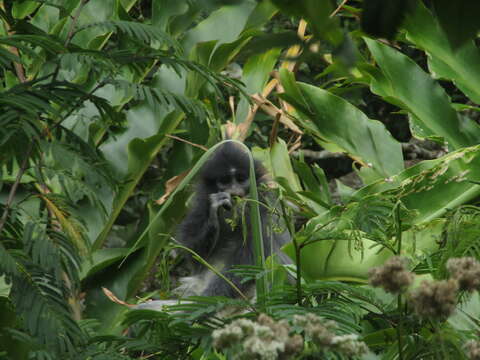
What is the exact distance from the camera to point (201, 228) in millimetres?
3971

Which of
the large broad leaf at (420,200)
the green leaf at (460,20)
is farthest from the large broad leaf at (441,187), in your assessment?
the green leaf at (460,20)

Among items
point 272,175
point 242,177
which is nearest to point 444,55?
point 272,175

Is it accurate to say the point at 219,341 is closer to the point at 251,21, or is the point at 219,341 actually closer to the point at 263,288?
the point at 263,288

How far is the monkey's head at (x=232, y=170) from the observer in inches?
150

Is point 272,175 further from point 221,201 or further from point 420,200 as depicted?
point 420,200

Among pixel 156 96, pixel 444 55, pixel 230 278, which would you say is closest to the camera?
pixel 156 96

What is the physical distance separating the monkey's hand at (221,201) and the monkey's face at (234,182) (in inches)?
1.6

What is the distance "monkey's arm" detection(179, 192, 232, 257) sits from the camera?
3.87m

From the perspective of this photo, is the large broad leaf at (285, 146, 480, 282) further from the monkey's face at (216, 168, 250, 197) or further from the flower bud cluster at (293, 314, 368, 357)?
the flower bud cluster at (293, 314, 368, 357)

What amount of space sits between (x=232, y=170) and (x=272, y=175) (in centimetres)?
21

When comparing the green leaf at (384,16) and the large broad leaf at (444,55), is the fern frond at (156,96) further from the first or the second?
the large broad leaf at (444,55)

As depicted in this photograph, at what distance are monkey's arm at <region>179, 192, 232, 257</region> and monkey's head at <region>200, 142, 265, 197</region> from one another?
0.10 metres

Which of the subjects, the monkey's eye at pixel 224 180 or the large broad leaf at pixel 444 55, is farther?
the monkey's eye at pixel 224 180

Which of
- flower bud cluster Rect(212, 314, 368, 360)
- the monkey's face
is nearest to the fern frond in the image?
flower bud cluster Rect(212, 314, 368, 360)
